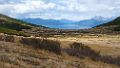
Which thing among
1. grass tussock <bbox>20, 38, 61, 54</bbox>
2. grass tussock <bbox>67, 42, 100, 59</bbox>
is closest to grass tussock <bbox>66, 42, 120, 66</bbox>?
grass tussock <bbox>67, 42, 100, 59</bbox>

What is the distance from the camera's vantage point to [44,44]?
127 feet

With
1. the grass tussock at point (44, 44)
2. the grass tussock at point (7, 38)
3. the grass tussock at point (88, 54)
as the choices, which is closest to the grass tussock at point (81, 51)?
the grass tussock at point (88, 54)

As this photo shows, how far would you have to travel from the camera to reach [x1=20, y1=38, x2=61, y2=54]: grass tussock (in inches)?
1508

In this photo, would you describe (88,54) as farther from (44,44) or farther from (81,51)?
(44,44)

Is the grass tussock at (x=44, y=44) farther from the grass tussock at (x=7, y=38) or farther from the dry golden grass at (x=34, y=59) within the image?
the grass tussock at (x=7, y=38)

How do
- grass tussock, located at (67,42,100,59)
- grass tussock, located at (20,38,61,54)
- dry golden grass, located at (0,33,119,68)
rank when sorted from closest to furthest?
dry golden grass, located at (0,33,119,68) < grass tussock, located at (20,38,61,54) < grass tussock, located at (67,42,100,59)

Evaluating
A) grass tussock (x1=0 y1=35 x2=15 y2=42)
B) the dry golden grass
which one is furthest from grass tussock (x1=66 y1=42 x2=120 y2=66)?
grass tussock (x1=0 y1=35 x2=15 y2=42)

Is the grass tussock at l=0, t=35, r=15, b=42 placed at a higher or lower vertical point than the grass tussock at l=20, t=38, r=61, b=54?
higher

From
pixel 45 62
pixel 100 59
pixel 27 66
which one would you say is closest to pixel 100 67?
pixel 100 59

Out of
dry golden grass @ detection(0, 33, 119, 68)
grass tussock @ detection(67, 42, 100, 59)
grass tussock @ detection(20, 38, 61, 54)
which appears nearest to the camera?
dry golden grass @ detection(0, 33, 119, 68)

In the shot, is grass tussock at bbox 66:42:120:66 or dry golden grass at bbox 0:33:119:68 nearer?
dry golden grass at bbox 0:33:119:68

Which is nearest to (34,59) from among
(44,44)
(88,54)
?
(44,44)

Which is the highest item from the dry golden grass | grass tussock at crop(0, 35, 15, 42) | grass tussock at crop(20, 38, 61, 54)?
grass tussock at crop(0, 35, 15, 42)

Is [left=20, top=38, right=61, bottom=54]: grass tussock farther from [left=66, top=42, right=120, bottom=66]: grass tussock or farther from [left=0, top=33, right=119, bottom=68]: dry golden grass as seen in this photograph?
[left=66, top=42, right=120, bottom=66]: grass tussock
